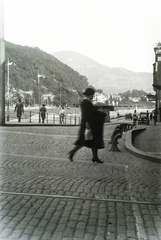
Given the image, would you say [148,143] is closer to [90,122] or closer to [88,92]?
[90,122]

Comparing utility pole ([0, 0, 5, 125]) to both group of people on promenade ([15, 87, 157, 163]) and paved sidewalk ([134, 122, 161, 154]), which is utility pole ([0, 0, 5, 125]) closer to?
group of people on promenade ([15, 87, 157, 163])

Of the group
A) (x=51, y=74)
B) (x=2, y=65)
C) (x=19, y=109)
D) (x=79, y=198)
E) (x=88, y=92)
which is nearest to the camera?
(x=79, y=198)

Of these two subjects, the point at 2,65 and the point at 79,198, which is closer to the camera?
the point at 79,198

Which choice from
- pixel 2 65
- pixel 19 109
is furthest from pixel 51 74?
pixel 19 109

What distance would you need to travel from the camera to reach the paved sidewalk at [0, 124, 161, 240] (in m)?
3.51

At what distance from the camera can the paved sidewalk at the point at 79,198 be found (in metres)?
3.51

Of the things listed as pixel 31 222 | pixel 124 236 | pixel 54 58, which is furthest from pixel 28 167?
pixel 124 236

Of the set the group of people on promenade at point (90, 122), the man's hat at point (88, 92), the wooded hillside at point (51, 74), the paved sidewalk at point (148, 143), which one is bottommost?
the paved sidewalk at point (148, 143)

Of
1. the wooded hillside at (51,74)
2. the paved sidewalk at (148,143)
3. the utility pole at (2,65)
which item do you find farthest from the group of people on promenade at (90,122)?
the paved sidewalk at (148,143)

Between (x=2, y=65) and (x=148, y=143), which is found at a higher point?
(x=2, y=65)

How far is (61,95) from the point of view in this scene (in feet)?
24.3

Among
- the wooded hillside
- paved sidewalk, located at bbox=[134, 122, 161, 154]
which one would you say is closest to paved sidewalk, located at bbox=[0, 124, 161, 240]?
the wooded hillside

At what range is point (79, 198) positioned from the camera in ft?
15.3

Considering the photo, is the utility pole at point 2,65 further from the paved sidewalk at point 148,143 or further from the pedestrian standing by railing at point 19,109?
the paved sidewalk at point 148,143
